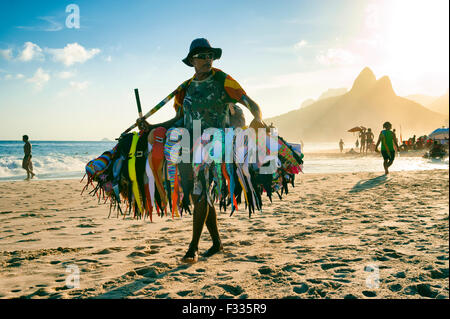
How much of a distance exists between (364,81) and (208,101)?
188979 mm

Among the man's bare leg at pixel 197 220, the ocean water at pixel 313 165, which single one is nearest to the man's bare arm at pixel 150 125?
the man's bare leg at pixel 197 220

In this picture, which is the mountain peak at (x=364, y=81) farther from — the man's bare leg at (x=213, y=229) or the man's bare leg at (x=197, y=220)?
the man's bare leg at (x=197, y=220)

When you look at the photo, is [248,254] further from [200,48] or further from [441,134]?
[441,134]

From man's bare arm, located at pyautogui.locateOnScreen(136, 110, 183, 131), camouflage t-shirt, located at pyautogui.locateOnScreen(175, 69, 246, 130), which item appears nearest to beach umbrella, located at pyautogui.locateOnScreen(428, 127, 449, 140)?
camouflage t-shirt, located at pyautogui.locateOnScreen(175, 69, 246, 130)

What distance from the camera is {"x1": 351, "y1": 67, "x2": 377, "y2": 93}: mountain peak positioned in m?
168

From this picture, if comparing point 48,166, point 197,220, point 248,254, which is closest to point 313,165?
point 248,254

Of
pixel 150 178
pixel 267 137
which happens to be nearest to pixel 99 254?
pixel 150 178

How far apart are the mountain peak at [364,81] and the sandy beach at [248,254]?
17933cm

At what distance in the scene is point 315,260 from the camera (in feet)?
9.86

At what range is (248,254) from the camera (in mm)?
3264

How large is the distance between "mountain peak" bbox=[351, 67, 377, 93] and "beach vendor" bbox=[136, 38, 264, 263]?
593 feet

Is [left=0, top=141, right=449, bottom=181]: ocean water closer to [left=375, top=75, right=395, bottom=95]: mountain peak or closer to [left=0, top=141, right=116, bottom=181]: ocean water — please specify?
[left=0, top=141, right=116, bottom=181]: ocean water

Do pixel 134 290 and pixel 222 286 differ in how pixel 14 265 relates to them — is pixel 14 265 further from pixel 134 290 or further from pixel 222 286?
pixel 222 286
